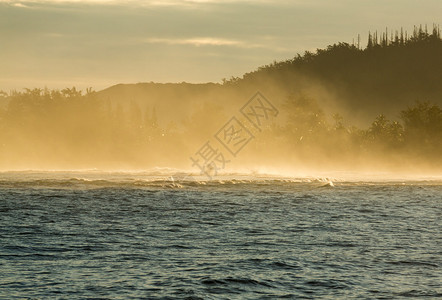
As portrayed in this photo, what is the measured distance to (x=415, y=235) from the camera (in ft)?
138

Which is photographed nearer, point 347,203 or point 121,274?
point 121,274

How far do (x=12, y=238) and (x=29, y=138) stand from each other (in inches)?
6294

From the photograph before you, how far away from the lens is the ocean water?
26828mm

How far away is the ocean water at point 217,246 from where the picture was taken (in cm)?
2683

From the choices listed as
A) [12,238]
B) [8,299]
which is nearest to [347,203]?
[12,238]

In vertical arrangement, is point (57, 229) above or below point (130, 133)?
below

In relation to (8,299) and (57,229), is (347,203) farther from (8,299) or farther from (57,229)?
(8,299)

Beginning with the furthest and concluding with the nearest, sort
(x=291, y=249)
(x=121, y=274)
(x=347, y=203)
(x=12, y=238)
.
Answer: (x=347, y=203), (x=12, y=238), (x=291, y=249), (x=121, y=274)

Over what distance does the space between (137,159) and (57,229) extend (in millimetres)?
141742

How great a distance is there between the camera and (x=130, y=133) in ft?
643

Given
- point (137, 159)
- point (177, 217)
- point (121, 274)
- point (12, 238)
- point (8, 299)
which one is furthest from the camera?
point (137, 159)

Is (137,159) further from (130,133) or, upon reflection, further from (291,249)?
(291,249)

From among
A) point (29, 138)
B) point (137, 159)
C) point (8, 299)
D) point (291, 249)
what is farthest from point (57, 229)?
point (29, 138)

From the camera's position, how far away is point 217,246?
36.9 m
